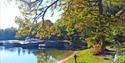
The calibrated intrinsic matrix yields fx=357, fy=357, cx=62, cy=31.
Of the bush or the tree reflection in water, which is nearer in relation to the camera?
the tree reflection in water

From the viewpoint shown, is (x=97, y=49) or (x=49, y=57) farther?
(x=49, y=57)

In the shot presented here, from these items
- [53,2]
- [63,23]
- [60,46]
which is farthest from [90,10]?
[60,46]

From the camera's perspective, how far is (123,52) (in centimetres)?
1002

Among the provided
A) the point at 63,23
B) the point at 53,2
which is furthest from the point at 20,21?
the point at 63,23

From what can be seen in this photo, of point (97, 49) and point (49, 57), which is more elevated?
point (97, 49)

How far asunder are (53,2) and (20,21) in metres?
1.35

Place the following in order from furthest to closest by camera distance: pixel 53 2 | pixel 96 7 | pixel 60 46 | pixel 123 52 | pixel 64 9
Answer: pixel 60 46 → pixel 96 7 → pixel 64 9 → pixel 53 2 → pixel 123 52

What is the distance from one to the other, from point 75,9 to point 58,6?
0.96 m

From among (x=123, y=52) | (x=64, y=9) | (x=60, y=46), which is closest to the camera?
(x=123, y=52)

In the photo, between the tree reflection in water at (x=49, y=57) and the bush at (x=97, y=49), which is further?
the bush at (x=97, y=49)

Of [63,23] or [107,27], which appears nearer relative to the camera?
[107,27]

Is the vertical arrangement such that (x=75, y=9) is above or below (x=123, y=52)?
above

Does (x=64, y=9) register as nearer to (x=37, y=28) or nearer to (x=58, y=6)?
(x=58, y=6)

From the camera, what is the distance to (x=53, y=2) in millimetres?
11570
